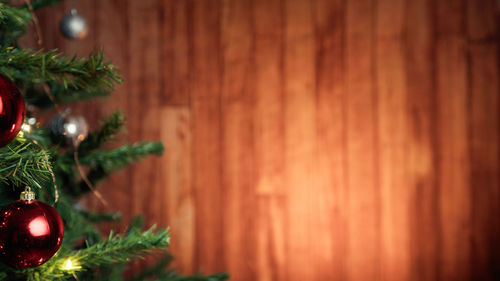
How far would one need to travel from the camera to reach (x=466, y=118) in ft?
4.25

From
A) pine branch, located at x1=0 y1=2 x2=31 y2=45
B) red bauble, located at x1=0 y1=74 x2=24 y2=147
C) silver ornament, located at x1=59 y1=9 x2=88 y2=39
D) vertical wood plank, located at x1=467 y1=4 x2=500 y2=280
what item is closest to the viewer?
red bauble, located at x1=0 y1=74 x2=24 y2=147

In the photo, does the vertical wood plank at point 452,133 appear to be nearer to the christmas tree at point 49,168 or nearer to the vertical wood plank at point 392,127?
the vertical wood plank at point 392,127

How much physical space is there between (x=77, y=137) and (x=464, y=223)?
3.97 ft

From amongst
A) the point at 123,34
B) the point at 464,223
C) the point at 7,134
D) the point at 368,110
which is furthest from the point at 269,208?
the point at 7,134

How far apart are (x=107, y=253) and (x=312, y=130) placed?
3.00 ft

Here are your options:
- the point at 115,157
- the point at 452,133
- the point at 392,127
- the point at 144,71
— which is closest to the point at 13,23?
the point at 115,157

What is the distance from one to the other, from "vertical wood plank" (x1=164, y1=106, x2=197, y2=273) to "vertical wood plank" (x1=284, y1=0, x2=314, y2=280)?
345mm

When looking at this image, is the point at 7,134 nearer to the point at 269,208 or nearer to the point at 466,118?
the point at 269,208

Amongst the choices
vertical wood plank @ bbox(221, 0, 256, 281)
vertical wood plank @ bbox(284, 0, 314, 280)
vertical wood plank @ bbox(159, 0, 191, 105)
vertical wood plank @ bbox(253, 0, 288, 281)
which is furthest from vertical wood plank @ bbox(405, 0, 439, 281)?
vertical wood plank @ bbox(159, 0, 191, 105)

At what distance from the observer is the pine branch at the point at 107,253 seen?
49cm

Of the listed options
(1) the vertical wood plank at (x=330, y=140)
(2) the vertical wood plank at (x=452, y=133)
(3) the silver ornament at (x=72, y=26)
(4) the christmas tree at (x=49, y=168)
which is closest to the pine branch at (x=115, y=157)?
(4) the christmas tree at (x=49, y=168)

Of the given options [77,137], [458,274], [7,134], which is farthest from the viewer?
[458,274]

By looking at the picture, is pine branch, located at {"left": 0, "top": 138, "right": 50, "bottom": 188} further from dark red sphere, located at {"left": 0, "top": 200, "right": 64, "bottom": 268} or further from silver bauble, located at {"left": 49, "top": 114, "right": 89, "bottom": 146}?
silver bauble, located at {"left": 49, "top": 114, "right": 89, "bottom": 146}

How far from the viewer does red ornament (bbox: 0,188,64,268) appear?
1.35 ft
